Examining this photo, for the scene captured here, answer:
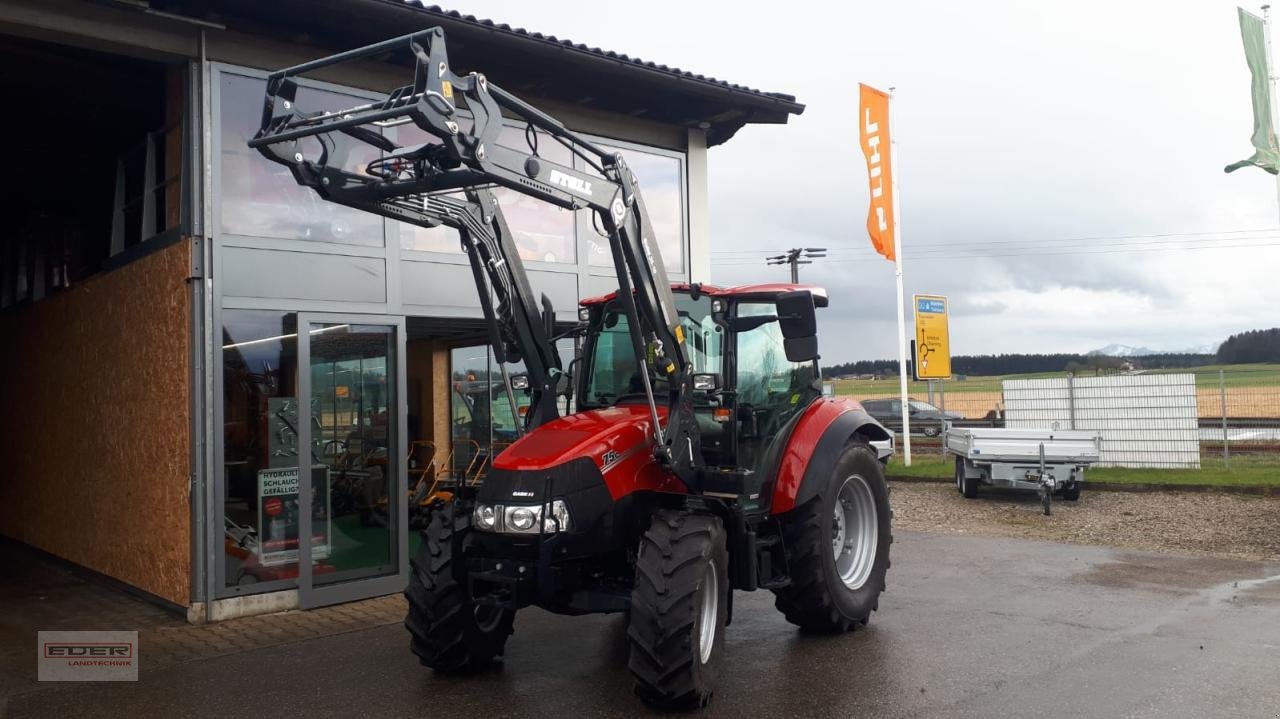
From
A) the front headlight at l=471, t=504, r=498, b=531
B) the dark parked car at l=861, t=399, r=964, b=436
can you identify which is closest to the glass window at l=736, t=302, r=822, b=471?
the front headlight at l=471, t=504, r=498, b=531

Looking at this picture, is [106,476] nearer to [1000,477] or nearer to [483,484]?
[483,484]

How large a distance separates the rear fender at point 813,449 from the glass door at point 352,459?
140 inches

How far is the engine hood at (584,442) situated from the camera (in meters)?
5.12

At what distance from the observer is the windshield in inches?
241

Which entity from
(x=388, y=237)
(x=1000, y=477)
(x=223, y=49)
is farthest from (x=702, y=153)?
(x=1000, y=477)

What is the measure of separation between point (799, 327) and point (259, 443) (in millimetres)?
4392

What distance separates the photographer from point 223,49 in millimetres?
7418

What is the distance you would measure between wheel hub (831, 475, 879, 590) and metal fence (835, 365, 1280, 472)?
10.4 metres

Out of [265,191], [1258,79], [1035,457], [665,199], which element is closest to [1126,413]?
[1035,457]

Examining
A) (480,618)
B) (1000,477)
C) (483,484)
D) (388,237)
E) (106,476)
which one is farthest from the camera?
(1000,477)

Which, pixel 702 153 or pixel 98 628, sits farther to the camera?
pixel 702 153

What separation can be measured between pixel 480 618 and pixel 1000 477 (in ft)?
29.2

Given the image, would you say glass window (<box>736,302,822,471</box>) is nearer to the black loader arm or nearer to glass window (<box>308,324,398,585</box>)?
the black loader arm

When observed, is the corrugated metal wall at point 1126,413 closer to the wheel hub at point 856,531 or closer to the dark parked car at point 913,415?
the dark parked car at point 913,415
